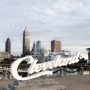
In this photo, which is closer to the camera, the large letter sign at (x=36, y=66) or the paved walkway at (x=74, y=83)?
the large letter sign at (x=36, y=66)

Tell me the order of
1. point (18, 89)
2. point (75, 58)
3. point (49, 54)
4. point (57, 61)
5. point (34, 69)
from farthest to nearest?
1. point (49, 54)
2. point (75, 58)
3. point (57, 61)
4. point (34, 69)
5. point (18, 89)

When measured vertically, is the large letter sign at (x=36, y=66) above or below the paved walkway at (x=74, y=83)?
above

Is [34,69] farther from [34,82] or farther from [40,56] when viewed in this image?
[40,56]

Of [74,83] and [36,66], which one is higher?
[36,66]

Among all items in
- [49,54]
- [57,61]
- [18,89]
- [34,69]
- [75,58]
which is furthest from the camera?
[49,54]

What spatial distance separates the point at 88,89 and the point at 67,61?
9.39 feet

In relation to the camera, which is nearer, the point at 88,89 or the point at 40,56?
the point at 88,89

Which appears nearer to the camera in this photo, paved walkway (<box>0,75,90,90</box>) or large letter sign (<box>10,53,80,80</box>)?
large letter sign (<box>10,53,80,80</box>)

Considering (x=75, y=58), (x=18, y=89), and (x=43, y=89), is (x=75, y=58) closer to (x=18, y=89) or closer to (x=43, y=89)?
(x=43, y=89)

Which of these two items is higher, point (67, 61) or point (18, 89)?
point (67, 61)

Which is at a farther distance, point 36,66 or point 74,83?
point 74,83

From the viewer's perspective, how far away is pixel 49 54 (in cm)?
16975

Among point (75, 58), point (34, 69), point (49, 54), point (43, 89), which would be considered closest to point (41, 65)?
point (34, 69)

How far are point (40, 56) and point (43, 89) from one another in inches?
6139
